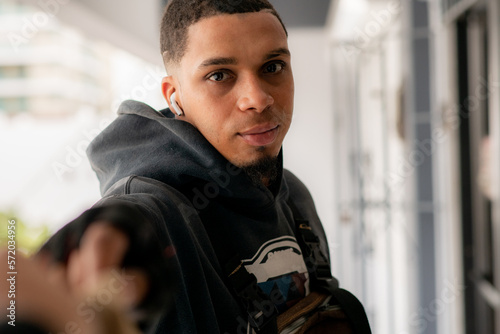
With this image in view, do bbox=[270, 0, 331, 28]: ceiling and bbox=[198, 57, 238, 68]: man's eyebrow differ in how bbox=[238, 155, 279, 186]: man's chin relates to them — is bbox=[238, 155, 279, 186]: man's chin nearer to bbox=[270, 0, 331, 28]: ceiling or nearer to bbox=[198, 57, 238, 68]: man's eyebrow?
bbox=[198, 57, 238, 68]: man's eyebrow

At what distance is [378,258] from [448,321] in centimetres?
137

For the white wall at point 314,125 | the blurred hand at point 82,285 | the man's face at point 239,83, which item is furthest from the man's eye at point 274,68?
the white wall at point 314,125

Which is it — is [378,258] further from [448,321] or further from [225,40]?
[225,40]

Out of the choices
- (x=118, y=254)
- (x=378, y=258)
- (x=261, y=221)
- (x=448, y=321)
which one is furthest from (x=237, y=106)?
(x=378, y=258)

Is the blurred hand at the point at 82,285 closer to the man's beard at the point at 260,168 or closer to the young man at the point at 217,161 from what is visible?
the young man at the point at 217,161

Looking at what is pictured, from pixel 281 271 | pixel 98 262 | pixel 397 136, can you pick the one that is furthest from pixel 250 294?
pixel 397 136

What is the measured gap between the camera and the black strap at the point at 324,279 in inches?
23.6

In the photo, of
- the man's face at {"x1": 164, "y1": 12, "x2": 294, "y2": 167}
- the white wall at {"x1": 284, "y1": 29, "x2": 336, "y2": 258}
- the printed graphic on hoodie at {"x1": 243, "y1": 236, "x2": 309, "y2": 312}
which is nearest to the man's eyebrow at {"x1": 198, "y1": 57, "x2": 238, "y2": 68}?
the man's face at {"x1": 164, "y1": 12, "x2": 294, "y2": 167}

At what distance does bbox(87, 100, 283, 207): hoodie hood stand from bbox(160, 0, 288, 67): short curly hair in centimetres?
7

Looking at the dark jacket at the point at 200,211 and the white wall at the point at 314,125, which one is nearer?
the dark jacket at the point at 200,211

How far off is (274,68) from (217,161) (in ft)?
0.37

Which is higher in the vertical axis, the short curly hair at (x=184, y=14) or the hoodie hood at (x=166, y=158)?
the short curly hair at (x=184, y=14)

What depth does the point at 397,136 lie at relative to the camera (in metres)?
2.91

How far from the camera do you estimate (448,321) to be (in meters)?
2.53
